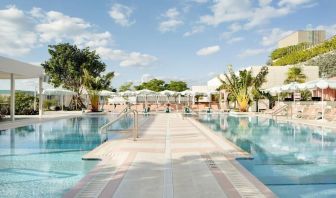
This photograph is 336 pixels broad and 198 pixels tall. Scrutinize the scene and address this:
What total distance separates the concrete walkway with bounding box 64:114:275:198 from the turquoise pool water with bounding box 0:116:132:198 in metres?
0.47

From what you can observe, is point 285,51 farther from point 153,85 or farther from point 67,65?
point 67,65

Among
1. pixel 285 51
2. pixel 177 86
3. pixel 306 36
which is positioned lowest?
pixel 177 86

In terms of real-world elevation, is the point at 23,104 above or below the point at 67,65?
below

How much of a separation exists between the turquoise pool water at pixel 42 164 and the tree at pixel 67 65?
2805 cm

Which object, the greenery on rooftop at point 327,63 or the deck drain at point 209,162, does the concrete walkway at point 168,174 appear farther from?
the greenery on rooftop at point 327,63

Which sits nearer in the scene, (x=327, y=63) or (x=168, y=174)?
(x=168, y=174)

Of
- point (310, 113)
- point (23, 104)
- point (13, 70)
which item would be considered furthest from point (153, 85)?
point (13, 70)

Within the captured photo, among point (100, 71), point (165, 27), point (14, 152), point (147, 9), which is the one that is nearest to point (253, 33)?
point (165, 27)

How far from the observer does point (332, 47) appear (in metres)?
52.7

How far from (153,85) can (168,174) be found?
69.1 metres

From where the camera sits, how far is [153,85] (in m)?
75.0

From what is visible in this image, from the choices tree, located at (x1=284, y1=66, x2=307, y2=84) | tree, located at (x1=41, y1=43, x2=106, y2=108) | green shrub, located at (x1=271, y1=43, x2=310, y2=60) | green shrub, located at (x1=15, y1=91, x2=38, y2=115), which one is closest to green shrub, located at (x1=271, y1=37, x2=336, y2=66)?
green shrub, located at (x1=271, y1=43, x2=310, y2=60)

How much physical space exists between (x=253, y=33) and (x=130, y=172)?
1155 inches

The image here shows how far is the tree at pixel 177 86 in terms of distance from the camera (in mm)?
73600
